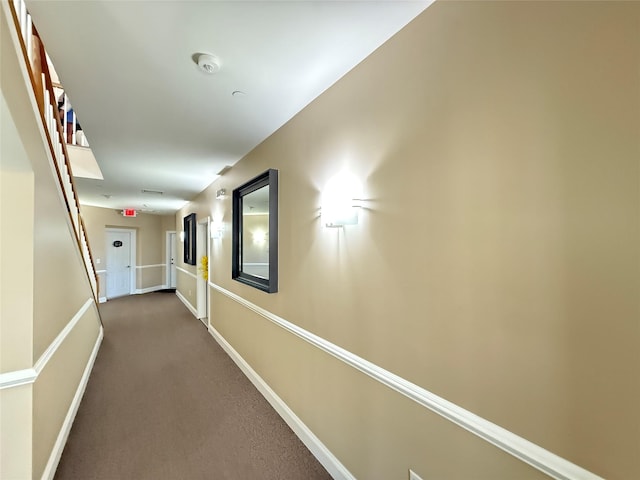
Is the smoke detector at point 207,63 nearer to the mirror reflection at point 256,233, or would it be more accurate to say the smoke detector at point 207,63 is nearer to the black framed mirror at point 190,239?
the mirror reflection at point 256,233

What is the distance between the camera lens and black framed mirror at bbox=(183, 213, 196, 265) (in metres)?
6.39

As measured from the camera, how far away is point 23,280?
162 cm

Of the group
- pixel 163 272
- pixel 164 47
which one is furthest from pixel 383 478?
pixel 163 272

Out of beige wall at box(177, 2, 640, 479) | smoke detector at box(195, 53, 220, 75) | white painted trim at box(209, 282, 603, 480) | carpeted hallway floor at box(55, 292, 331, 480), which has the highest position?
smoke detector at box(195, 53, 220, 75)

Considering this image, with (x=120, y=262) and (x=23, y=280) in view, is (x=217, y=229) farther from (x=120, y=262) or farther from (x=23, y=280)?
(x=120, y=262)

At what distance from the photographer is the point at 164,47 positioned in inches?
59.3

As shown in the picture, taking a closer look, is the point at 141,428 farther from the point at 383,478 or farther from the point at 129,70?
the point at 129,70

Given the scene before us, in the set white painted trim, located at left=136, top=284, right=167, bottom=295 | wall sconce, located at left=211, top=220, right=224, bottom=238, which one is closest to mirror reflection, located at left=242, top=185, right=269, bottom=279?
wall sconce, located at left=211, top=220, right=224, bottom=238

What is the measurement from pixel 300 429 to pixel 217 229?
3109 millimetres

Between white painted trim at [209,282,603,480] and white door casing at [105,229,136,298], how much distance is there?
866 cm

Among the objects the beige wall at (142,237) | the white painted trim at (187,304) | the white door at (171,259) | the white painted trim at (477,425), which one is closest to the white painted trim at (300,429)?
the white painted trim at (477,425)

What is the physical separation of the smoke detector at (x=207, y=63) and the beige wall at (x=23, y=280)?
2.46 ft

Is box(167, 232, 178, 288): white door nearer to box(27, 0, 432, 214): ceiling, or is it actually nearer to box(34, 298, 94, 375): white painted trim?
box(34, 298, 94, 375): white painted trim

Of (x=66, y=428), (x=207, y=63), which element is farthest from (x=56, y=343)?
(x=207, y=63)
